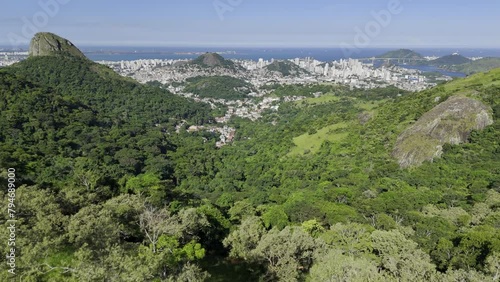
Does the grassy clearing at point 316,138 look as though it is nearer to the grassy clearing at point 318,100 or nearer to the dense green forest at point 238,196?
the dense green forest at point 238,196

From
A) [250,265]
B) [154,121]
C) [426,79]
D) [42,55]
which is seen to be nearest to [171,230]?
[250,265]

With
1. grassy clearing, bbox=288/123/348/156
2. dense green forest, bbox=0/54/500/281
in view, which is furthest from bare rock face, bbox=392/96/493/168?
grassy clearing, bbox=288/123/348/156

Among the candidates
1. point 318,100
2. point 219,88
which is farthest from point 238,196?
point 219,88

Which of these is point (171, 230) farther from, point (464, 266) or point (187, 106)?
point (187, 106)

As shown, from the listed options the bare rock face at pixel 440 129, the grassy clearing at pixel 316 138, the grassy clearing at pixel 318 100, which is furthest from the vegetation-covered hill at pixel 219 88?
the bare rock face at pixel 440 129

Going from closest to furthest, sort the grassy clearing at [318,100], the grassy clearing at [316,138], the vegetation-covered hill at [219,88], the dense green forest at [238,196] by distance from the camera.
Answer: the dense green forest at [238,196]
the grassy clearing at [316,138]
the grassy clearing at [318,100]
the vegetation-covered hill at [219,88]

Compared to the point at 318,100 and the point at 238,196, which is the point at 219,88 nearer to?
the point at 318,100

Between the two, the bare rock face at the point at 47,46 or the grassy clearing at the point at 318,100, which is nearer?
the bare rock face at the point at 47,46
